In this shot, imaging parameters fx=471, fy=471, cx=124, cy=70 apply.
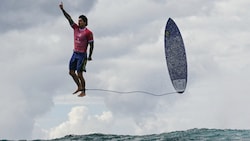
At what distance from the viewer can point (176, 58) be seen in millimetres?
31234

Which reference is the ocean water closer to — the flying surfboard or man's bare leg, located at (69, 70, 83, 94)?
the flying surfboard

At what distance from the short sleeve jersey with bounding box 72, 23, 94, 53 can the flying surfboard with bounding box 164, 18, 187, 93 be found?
816 cm

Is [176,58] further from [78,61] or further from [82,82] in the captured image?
[78,61]

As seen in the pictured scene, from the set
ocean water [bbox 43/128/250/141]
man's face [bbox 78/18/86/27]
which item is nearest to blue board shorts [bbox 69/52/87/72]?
man's face [bbox 78/18/86/27]

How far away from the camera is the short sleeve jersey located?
958 inches

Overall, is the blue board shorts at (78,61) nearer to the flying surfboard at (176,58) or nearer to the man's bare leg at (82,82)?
the man's bare leg at (82,82)

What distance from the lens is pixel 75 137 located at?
1166 inches

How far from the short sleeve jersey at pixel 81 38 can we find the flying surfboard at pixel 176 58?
26.8ft

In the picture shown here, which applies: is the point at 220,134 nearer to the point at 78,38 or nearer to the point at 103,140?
the point at 103,140

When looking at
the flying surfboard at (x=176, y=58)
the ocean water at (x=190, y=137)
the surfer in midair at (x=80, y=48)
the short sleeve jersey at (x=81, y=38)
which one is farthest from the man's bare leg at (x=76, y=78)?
the flying surfboard at (x=176, y=58)

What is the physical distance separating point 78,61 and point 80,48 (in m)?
0.69

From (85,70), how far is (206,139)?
7.97 m

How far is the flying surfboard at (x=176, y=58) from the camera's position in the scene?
101ft

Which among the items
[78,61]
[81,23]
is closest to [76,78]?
[78,61]
